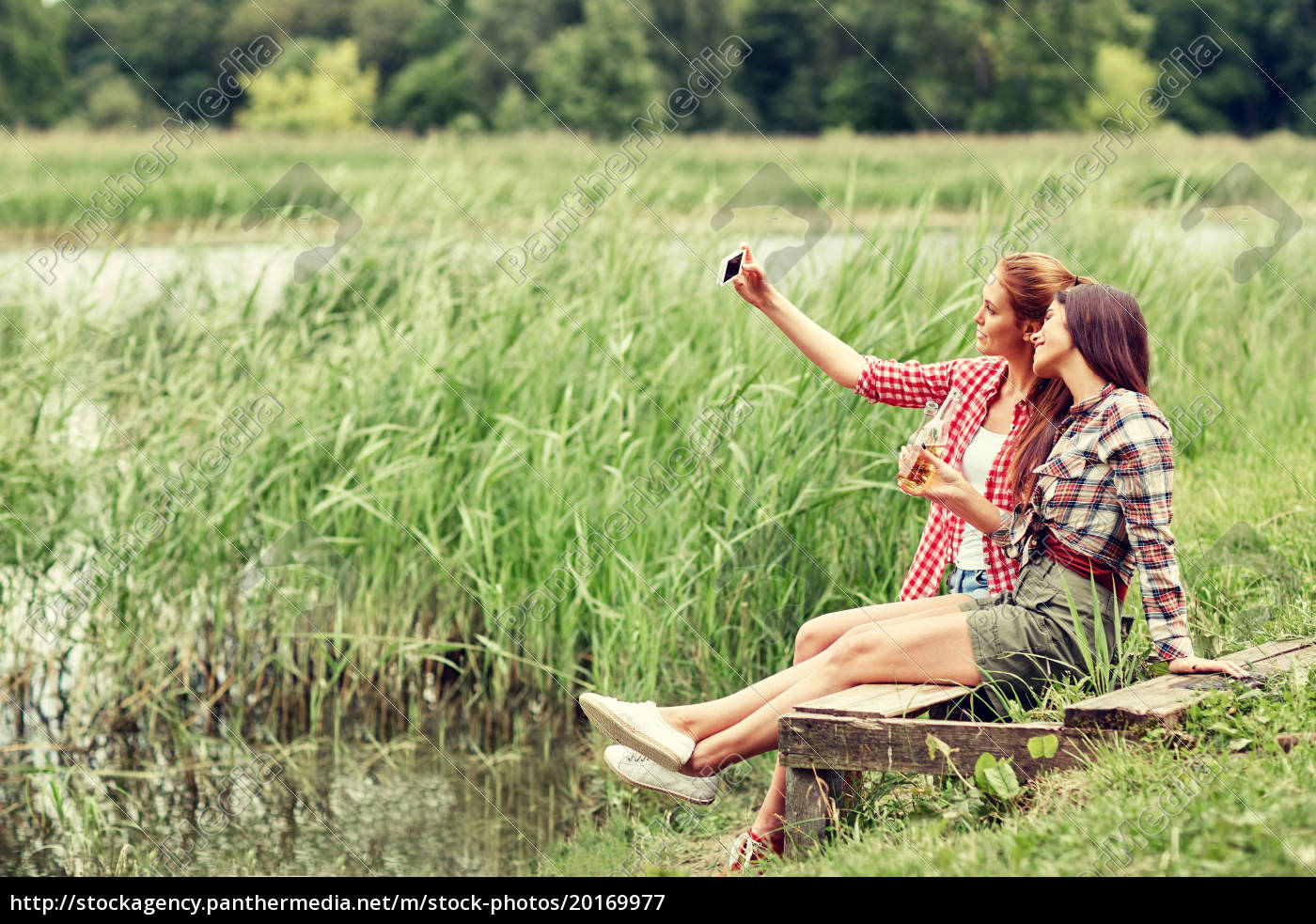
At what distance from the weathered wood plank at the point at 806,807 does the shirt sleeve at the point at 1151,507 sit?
0.79 m

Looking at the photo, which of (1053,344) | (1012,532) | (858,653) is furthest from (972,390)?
(858,653)

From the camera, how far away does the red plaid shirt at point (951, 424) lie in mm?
3014

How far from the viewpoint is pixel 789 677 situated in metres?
2.91

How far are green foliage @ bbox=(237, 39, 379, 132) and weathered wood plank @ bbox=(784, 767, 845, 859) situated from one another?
3472 cm

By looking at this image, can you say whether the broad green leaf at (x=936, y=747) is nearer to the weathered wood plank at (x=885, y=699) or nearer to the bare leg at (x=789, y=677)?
the weathered wood plank at (x=885, y=699)

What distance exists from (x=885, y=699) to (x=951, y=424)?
828 mm

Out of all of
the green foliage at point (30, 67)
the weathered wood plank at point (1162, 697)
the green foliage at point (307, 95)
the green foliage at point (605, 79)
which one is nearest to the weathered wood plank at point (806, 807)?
the weathered wood plank at point (1162, 697)

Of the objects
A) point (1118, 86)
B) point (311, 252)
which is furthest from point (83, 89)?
point (311, 252)

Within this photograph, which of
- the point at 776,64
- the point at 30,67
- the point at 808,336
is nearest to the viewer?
the point at 808,336

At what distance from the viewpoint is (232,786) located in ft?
13.8

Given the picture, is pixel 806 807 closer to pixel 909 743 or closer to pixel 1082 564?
pixel 909 743

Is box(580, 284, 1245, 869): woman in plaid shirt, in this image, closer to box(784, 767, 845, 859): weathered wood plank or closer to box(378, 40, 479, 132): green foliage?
box(784, 767, 845, 859): weathered wood plank
